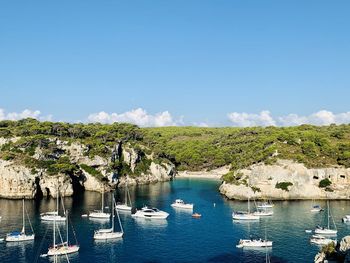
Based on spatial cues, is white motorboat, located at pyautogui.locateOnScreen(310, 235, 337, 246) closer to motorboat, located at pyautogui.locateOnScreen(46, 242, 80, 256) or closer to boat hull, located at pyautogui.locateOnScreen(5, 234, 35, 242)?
motorboat, located at pyautogui.locateOnScreen(46, 242, 80, 256)

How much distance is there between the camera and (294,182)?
15125cm

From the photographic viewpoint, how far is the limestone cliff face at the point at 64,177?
143250mm

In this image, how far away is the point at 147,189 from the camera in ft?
590

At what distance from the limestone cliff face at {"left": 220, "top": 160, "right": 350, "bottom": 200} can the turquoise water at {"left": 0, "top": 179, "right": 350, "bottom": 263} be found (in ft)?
19.1

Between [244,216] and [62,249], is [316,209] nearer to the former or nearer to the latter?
[244,216]

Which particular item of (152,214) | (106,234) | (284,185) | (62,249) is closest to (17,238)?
(62,249)

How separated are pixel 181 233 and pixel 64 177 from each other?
63407 millimetres

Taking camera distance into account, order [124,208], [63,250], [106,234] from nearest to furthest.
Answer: [63,250] → [106,234] → [124,208]

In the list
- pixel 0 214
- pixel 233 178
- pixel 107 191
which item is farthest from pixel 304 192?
pixel 0 214

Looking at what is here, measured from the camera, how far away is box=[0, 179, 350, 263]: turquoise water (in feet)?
281

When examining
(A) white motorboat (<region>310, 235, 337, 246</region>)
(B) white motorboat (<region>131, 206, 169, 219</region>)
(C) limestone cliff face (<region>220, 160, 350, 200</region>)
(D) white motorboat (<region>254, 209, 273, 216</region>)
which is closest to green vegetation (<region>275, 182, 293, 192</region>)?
(C) limestone cliff face (<region>220, 160, 350, 200</region>)

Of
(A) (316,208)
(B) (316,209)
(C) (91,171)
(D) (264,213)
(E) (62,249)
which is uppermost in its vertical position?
(C) (91,171)

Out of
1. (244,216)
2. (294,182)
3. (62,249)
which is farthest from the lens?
(294,182)

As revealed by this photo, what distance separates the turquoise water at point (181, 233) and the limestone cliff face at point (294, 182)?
5810 millimetres
